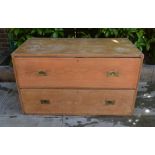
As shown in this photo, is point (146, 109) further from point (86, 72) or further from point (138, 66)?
point (86, 72)

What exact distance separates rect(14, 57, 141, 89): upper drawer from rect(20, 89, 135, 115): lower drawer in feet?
0.24

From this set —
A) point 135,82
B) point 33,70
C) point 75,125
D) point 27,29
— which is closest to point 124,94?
point 135,82

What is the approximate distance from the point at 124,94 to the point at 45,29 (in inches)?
54.3

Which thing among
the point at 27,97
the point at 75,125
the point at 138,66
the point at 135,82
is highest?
the point at 138,66

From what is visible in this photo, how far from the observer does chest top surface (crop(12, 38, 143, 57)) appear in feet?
6.71

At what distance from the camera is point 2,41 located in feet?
11.5

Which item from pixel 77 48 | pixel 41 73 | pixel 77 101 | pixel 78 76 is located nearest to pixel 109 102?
pixel 77 101

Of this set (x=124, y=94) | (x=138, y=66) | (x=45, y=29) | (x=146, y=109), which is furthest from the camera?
(x=45, y=29)

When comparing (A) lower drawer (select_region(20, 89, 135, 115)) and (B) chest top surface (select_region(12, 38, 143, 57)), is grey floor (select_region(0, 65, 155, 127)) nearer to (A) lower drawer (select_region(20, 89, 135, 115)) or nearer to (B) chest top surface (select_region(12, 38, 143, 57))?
(A) lower drawer (select_region(20, 89, 135, 115))

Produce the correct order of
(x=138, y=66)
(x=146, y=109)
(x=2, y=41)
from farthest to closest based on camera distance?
(x=2, y=41) < (x=146, y=109) < (x=138, y=66)

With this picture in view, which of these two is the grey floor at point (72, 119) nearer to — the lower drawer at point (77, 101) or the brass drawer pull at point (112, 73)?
the lower drawer at point (77, 101)

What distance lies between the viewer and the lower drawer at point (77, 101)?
2.25 meters

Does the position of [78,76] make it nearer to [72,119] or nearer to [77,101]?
[77,101]

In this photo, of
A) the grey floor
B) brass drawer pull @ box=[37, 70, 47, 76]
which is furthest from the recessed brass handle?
brass drawer pull @ box=[37, 70, 47, 76]
